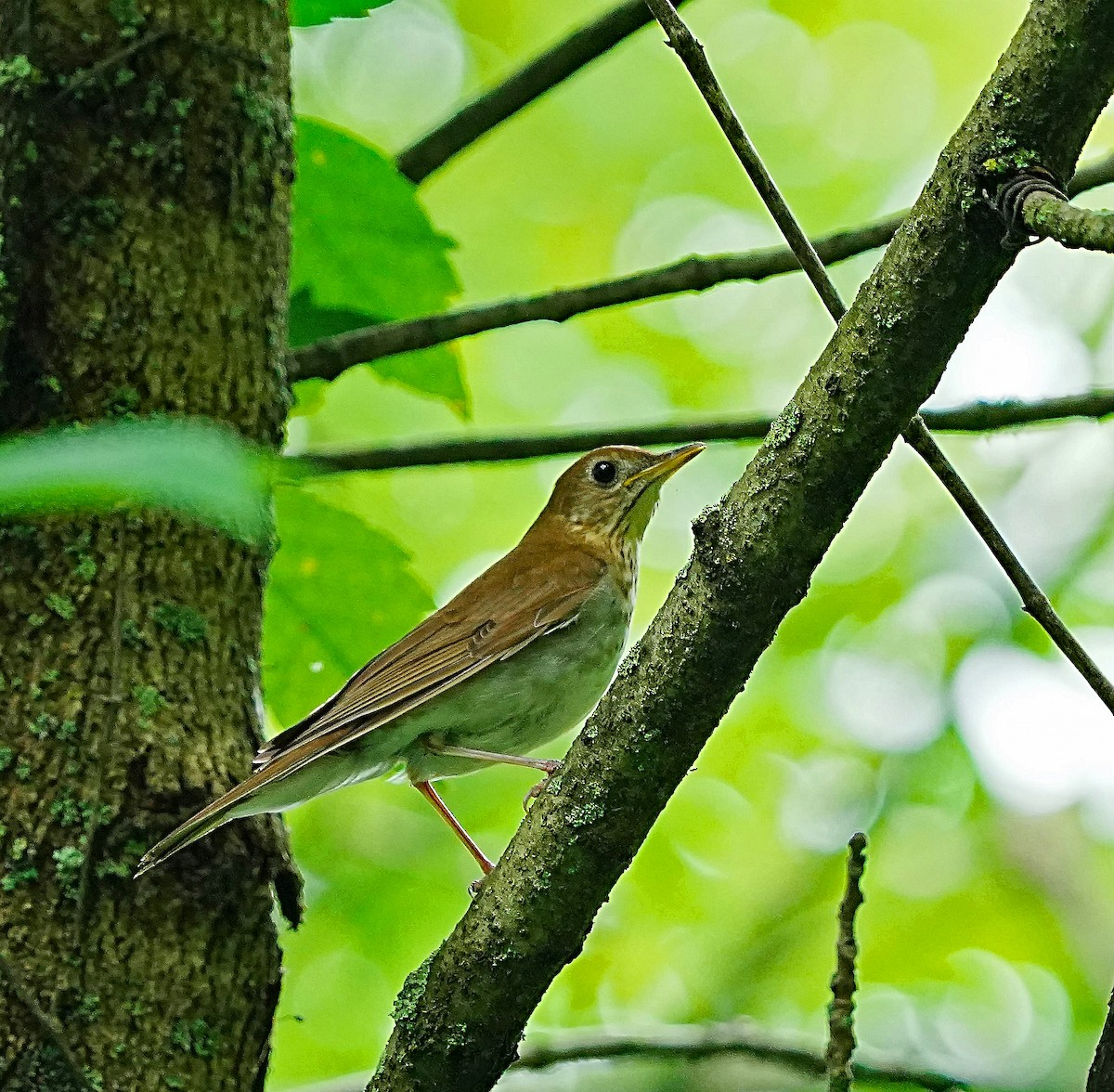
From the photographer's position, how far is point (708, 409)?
1068 cm

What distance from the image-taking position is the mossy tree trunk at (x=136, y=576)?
3.49 meters

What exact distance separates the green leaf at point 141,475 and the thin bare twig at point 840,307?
168 centimetres

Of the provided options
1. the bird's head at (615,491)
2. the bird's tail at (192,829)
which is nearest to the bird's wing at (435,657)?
the bird's tail at (192,829)

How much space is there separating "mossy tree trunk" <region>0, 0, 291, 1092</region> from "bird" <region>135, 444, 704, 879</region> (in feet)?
1.20

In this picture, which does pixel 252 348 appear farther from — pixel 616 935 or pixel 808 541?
pixel 616 935

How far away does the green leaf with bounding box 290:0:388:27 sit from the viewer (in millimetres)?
3904

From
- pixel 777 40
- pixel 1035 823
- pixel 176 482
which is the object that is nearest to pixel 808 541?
pixel 176 482

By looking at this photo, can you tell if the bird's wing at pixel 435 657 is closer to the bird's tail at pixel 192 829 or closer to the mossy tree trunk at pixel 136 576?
the bird's tail at pixel 192 829

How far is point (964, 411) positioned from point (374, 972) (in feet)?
17.8

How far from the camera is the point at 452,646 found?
15.5 ft

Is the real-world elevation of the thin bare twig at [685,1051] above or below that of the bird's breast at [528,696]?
below

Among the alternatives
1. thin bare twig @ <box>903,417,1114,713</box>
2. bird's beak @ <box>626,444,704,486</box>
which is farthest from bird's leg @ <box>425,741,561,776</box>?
thin bare twig @ <box>903,417,1114,713</box>

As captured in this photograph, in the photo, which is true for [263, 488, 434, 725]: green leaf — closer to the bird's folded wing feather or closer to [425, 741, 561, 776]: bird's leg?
the bird's folded wing feather

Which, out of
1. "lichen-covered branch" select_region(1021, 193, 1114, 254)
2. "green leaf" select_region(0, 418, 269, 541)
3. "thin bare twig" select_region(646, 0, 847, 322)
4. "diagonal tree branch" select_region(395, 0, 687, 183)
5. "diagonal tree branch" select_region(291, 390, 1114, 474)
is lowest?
"green leaf" select_region(0, 418, 269, 541)
